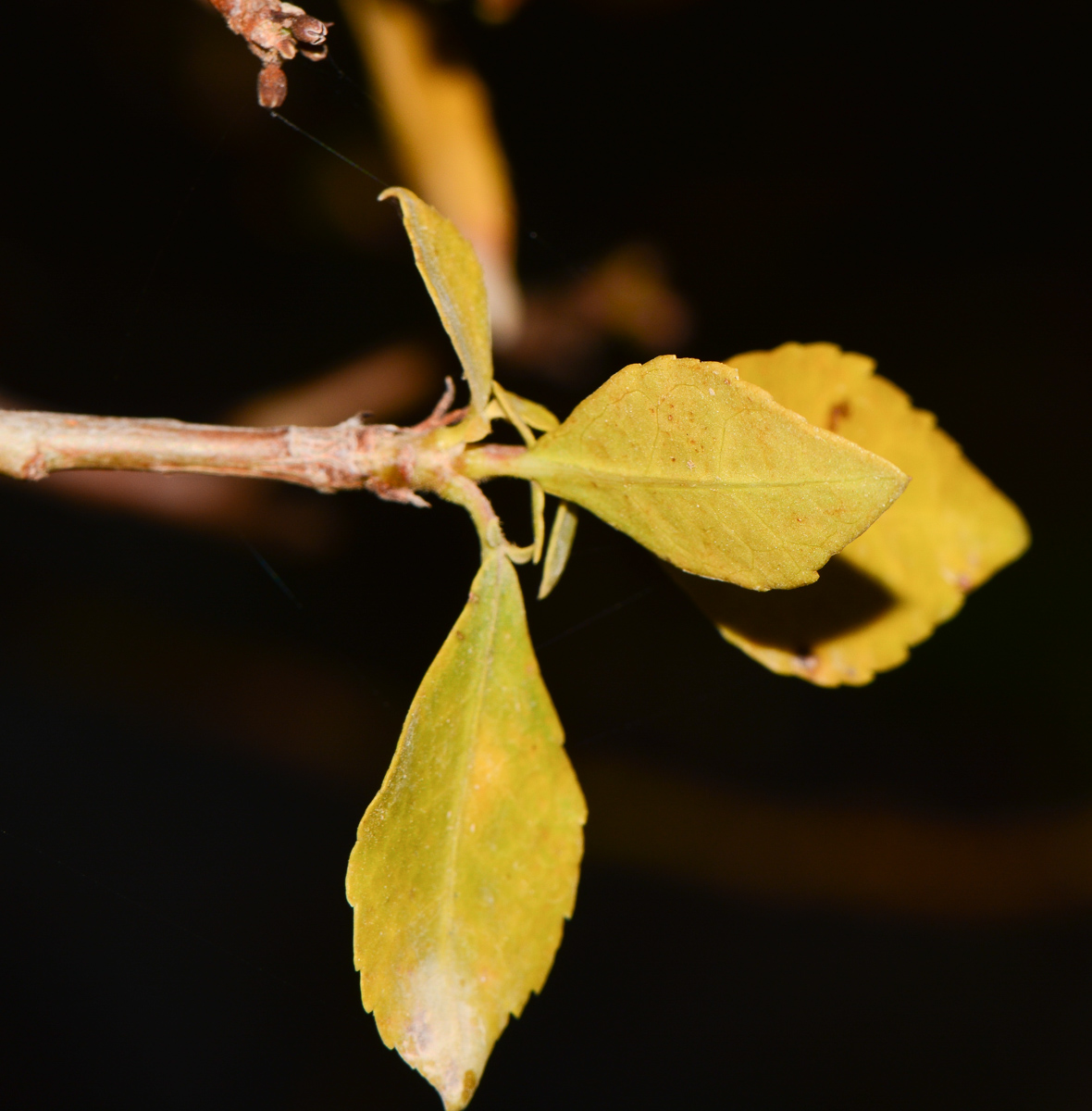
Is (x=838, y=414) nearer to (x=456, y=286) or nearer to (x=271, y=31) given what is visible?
(x=456, y=286)

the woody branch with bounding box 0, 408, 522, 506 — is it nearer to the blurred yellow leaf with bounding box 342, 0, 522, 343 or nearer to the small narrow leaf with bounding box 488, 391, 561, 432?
the small narrow leaf with bounding box 488, 391, 561, 432

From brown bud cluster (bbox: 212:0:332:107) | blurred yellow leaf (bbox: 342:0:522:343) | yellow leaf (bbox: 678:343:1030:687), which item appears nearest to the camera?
brown bud cluster (bbox: 212:0:332:107)

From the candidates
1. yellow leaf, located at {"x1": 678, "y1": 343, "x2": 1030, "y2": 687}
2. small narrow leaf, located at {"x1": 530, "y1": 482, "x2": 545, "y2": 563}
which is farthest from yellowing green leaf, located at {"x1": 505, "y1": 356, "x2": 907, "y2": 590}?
yellow leaf, located at {"x1": 678, "y1": 343, "x2": 1030, "y2": 687}

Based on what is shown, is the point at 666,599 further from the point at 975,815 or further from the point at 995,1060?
the point at 995,1060

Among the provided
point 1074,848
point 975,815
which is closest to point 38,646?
point 975,815

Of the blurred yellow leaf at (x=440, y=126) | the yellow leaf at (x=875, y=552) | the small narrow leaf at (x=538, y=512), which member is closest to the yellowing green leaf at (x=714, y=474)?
the small narrow leaf at (x=538, y=512)

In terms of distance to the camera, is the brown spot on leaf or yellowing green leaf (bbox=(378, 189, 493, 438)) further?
the brown spot on leaf
